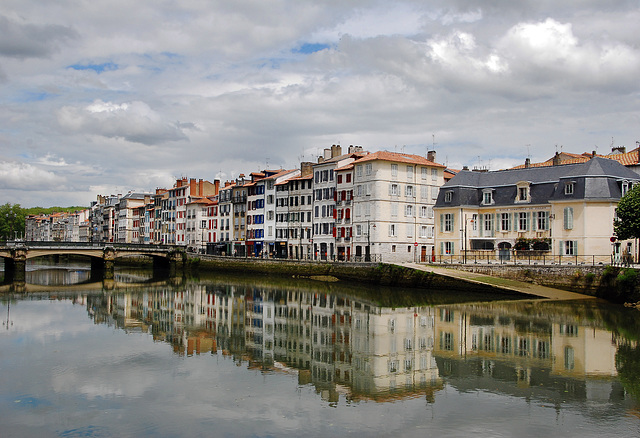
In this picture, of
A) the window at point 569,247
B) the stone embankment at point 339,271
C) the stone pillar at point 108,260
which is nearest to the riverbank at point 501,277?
the stone embankment at point 339,271

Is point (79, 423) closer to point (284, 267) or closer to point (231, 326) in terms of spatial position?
point (231, 326)

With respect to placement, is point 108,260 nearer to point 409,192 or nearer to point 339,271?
point 339,271

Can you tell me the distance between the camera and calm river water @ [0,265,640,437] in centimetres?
1551

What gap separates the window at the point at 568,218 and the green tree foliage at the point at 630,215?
661 centimetres

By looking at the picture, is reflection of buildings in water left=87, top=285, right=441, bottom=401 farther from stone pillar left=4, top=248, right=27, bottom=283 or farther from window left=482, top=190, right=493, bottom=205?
stone pillar left=4, top=248, right=27, bottom=283

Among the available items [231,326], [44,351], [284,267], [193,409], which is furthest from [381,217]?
[193,409]

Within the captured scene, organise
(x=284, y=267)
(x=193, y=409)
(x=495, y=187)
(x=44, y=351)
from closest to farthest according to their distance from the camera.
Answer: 1. (x=193, y=409)
2. (x=44, y=351)
3. (x=495, y=187)
4. (x=284, y=267)

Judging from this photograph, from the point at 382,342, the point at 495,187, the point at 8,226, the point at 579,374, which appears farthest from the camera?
the point at 8,226

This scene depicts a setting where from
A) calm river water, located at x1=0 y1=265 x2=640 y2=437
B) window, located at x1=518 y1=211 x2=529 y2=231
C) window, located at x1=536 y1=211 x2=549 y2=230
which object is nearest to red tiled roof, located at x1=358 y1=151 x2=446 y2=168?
window, located at x1=518 y1=211 x2=529 y2=231

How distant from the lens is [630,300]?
3641 centimetres

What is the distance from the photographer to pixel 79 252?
234 feet

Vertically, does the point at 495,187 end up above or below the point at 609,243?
above

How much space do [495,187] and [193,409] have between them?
42.6m

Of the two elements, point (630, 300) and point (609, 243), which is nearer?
Answer: point (630, 300)
